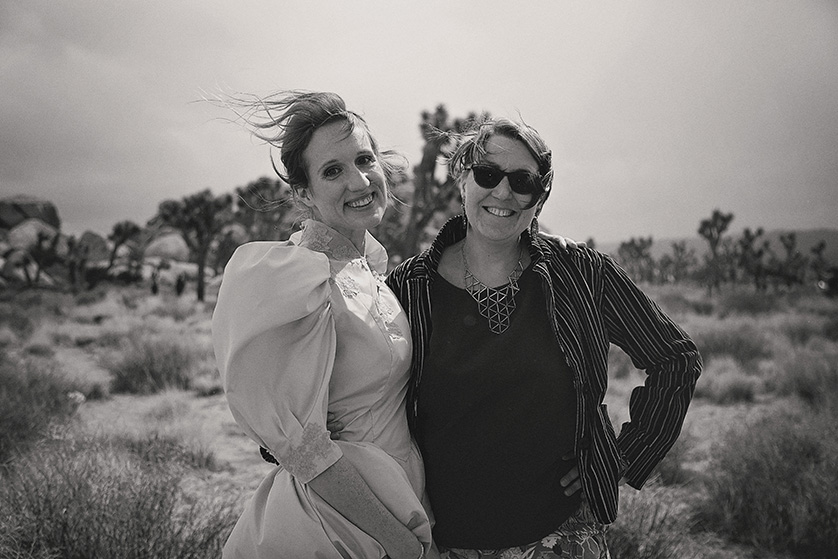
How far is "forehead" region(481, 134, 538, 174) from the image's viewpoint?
2273mm


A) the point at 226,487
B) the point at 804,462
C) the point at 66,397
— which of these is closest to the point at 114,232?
the point at 66,397

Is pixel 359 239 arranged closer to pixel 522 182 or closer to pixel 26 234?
pixel 522 182

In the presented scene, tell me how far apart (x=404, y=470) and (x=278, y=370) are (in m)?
0.61

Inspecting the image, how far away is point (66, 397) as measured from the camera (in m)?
7.55

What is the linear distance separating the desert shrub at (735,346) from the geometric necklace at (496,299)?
10.7 m

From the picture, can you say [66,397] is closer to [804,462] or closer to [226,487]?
[226,487]

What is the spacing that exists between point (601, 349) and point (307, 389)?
1.07m

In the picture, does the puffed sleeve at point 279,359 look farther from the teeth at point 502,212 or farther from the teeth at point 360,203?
the teeth at point 502,212

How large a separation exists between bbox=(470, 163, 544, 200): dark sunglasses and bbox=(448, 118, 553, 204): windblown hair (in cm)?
4

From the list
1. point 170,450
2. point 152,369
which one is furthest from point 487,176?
point 152,369

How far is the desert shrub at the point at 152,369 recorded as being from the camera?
30.2ft

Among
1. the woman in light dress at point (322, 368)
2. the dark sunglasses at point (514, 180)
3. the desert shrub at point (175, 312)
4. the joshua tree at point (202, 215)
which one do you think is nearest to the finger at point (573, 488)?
the woman in light dress at point (322, 368)

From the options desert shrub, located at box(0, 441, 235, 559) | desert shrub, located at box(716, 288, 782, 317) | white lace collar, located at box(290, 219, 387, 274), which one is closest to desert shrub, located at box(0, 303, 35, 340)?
desert shrub, located at box(0, 441, 235, 559)

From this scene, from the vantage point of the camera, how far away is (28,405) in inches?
248
